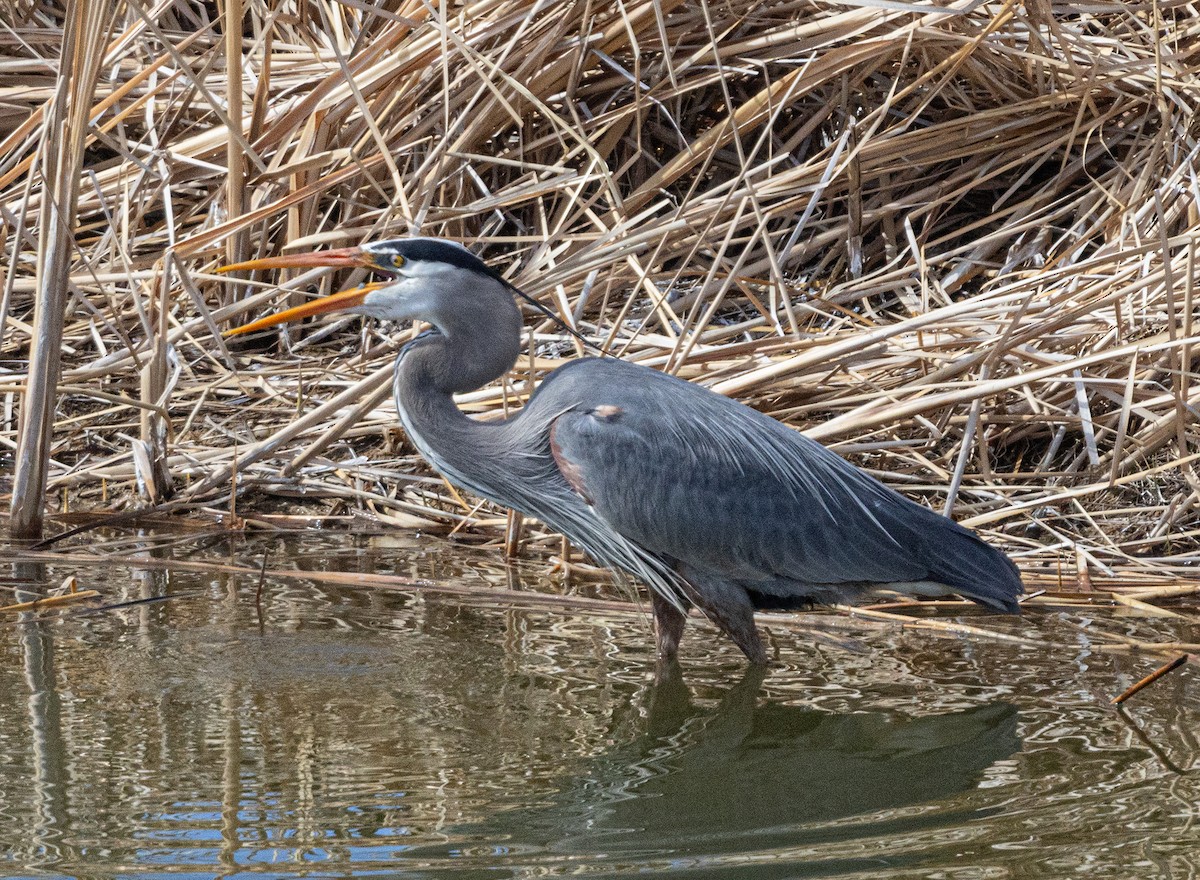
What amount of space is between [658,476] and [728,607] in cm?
40

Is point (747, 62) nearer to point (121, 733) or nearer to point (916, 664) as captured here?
point (916, 664)

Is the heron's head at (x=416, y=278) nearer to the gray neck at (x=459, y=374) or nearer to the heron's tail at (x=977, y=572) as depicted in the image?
the gray neck at (x=459, y=374)

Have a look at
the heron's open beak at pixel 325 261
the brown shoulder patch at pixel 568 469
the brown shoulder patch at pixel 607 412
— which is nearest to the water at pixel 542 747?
the brown shoulder patch at pixel 568 469

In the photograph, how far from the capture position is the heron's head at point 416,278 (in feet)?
13.5

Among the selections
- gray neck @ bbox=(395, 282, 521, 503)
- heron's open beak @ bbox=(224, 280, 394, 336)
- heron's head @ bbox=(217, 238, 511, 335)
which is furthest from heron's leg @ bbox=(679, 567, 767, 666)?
heron's open beak @ bbox=(224, 280, 394, 336)

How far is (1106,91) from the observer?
20.5ft

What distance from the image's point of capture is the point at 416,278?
4.13m

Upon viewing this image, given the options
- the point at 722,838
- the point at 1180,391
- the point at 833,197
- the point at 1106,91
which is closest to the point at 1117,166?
the point at 1106,91

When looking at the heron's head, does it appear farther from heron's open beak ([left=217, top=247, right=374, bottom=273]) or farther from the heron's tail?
the heron's tail

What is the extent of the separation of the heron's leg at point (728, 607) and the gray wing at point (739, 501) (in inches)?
1.5

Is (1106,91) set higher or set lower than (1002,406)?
higher

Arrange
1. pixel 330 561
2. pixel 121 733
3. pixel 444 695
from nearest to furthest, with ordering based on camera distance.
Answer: pixel 121 733, pixel 444 695, pixel 330 561

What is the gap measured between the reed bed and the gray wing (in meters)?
0.69

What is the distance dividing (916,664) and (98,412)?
3.18 m
